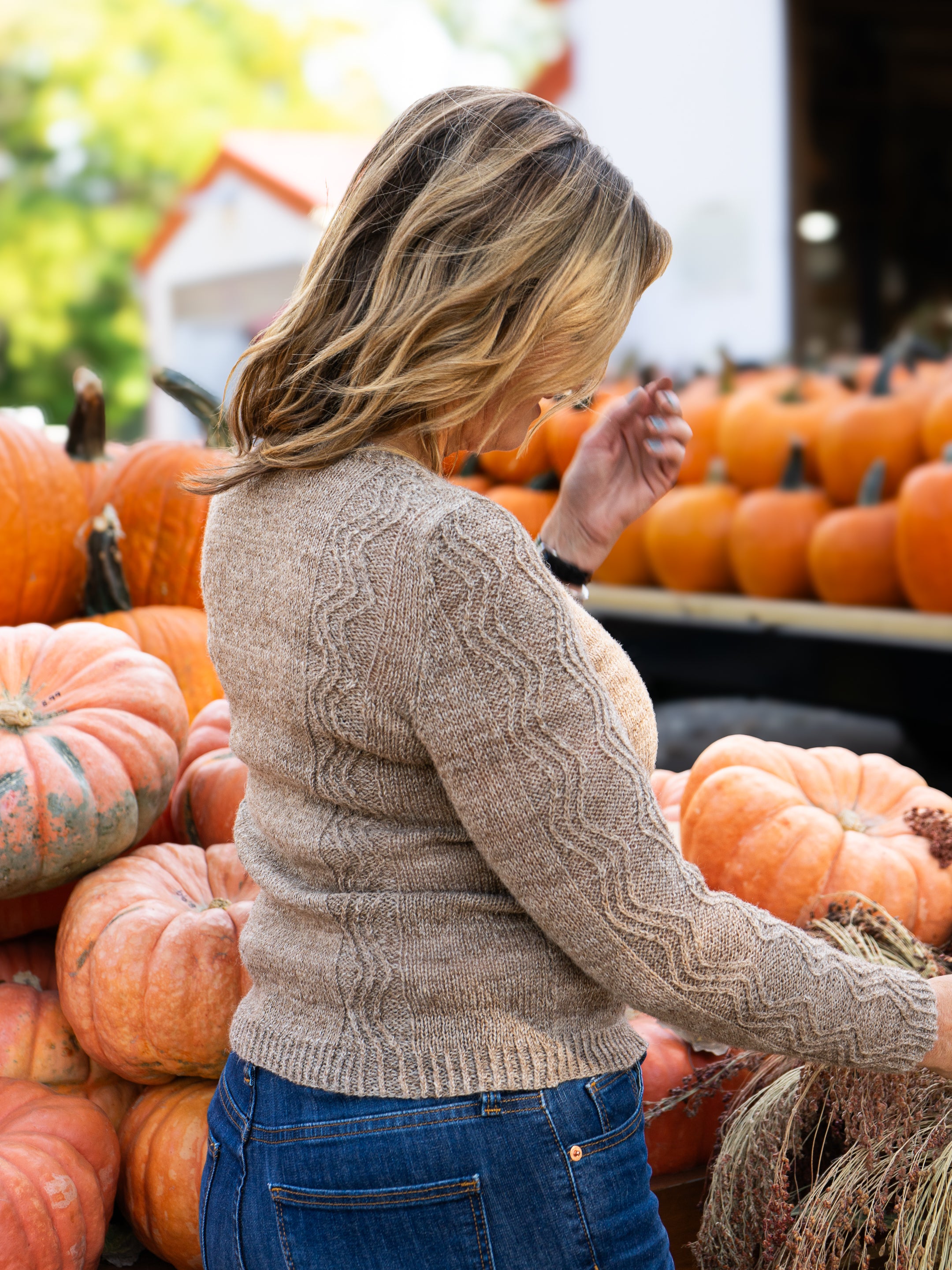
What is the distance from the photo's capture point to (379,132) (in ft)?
51.3

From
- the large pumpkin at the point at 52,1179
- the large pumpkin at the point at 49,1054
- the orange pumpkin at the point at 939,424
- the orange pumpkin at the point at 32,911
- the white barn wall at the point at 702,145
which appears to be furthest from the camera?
the white barn wall at the point at 702,145

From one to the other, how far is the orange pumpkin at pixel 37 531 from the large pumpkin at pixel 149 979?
82cm

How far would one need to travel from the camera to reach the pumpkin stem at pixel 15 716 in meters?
1.66

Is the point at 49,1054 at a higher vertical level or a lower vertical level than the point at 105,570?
lower

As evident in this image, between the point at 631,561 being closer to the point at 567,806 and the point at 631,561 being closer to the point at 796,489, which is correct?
the point at 796,489

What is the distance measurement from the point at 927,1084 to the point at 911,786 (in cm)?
57

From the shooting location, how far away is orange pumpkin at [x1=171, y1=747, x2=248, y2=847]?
6.17 feet

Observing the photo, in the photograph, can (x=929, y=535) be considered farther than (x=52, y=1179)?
Yes

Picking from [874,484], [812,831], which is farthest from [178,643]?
[874,484]

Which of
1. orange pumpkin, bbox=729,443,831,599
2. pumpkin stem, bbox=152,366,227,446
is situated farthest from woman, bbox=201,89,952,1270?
orange pumpkin, bbox=729,443,831,599

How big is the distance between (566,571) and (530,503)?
2.67 meters

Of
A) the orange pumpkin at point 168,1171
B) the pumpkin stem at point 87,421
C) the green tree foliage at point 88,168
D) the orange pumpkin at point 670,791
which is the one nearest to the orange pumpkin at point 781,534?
the orange pumpkin at point 670,791

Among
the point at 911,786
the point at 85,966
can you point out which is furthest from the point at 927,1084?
the point at 85,966

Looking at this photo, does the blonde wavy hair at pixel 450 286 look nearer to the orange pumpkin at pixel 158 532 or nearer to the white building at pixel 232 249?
the orange pumpkin at pixel 158 532
